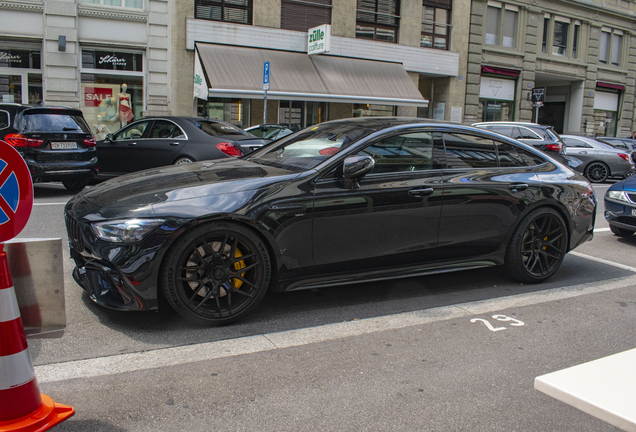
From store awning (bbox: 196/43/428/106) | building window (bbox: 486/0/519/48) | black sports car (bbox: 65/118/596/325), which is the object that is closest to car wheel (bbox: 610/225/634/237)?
black sports car (bbox: 65/118/596/325)

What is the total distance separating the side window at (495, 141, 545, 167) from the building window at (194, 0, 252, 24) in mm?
16377

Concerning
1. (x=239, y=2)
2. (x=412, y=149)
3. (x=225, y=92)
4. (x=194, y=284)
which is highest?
(x=239, y=2)

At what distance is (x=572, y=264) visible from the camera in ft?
20.2

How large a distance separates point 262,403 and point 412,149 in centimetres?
260

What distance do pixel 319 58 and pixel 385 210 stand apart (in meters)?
18.1

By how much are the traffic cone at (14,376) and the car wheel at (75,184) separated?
31.5 feet

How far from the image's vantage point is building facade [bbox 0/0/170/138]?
16.8m

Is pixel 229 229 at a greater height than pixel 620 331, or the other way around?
pixel 229 229

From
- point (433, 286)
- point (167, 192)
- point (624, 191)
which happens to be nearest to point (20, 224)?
point (167, 192)

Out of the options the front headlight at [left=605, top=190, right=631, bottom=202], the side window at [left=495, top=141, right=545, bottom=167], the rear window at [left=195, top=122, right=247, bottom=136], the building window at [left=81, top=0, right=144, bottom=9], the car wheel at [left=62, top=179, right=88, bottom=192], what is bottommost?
the car wheel at [left=62, top=179, right=88, bottom=192]

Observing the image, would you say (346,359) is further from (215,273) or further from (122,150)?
(122,150)

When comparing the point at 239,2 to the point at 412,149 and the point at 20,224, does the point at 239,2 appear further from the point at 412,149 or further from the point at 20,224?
the point at 20,224

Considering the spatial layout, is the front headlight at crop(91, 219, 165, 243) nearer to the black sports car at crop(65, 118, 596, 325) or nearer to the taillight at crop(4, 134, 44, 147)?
the black sports car at crop(65, 118, 596, 325)

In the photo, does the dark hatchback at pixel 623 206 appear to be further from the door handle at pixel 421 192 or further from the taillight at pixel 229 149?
the taillight at pixel 229 149
